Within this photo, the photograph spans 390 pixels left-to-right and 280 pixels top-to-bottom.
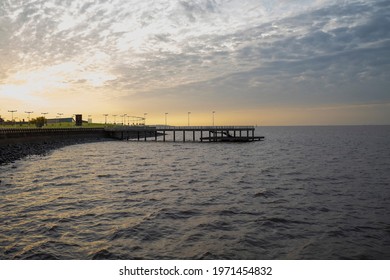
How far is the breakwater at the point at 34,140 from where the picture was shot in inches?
1997

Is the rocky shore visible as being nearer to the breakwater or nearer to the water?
the breakwater

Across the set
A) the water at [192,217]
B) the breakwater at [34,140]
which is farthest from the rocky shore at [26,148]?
the water at [192,217]

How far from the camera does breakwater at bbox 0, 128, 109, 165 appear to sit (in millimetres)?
50713

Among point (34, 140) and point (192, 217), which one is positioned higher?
point (34, 140)

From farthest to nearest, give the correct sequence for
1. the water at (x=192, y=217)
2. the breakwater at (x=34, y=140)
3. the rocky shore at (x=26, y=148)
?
1. the breakwater at (x=34, y=140)
2. the rocky shore at (x=26, y=148)
3. the water at (x=192, y=217)

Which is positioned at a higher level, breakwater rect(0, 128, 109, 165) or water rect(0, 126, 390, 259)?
breakwater rect(0, 128, 109, 165)

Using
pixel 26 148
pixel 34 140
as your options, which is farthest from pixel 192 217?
pixel 34 140

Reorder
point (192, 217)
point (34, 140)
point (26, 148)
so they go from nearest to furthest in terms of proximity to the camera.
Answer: point (192, 217) → point (26, 148) → point (34, 140)

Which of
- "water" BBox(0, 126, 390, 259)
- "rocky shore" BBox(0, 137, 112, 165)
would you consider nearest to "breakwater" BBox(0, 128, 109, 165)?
"rocky shore" BBox(0, 137, 112, 165)

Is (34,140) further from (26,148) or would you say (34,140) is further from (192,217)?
(192,217)

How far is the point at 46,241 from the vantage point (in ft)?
46.2

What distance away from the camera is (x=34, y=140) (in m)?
68.2

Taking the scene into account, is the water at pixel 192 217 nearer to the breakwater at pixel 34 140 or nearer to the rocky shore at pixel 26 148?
the rocky shore at pixel 26 148
